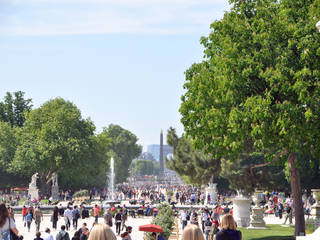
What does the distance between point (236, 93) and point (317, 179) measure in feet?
153

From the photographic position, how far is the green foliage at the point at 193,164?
63219mm

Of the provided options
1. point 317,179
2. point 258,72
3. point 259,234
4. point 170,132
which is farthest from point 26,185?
point 258,72

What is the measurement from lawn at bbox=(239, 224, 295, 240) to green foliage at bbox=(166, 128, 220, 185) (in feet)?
89.1

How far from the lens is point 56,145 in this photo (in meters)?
76.2

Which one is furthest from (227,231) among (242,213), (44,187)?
(44,187)

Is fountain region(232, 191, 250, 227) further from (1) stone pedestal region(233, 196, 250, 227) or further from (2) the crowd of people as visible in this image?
(2) the crowd of people

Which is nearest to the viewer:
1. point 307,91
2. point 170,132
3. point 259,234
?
point 307,91

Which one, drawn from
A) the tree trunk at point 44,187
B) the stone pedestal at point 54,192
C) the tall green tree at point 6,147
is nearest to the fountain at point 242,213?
the stone pedestal at point 54,192

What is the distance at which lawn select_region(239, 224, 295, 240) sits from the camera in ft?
94.2

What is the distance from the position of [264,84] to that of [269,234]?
9.57m

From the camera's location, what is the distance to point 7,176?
83438mm

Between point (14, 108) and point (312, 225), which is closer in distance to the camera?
point (312, 225)

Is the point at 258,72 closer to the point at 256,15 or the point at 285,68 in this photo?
the point at 285,68

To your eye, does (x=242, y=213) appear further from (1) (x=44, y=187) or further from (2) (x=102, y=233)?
(1) (x=44, y=187)
